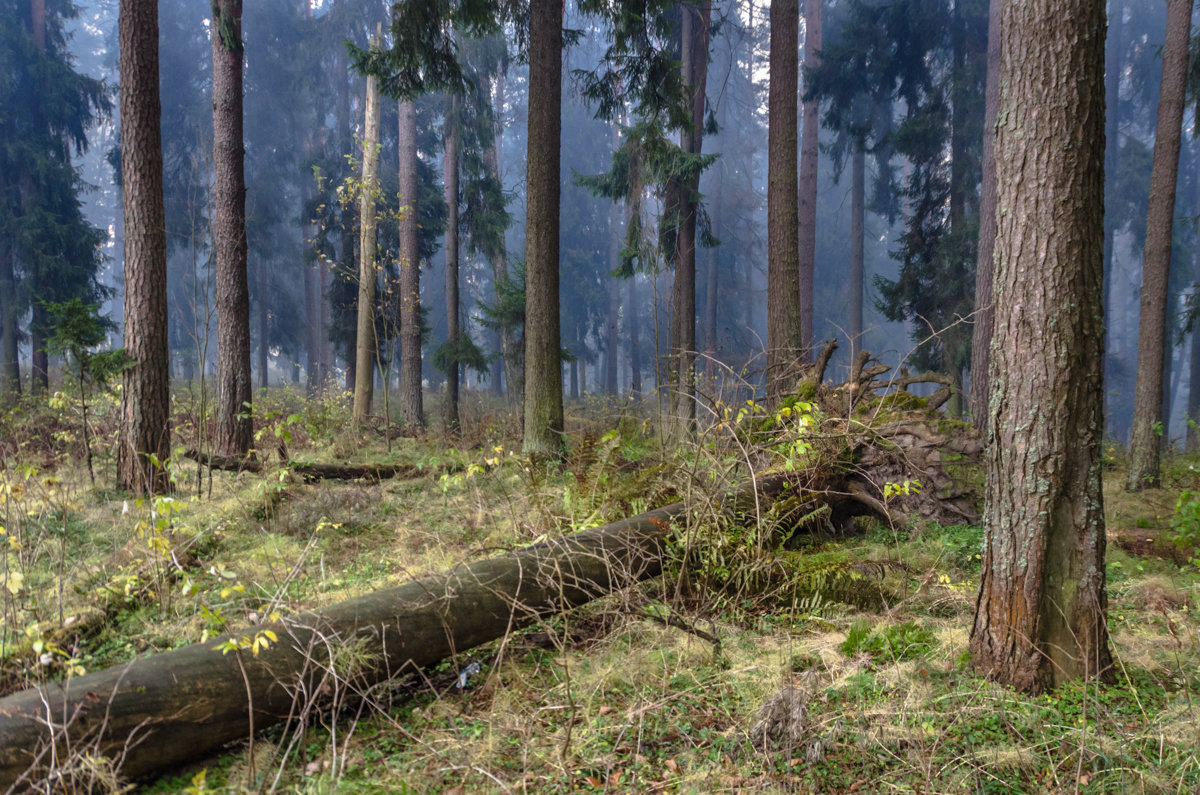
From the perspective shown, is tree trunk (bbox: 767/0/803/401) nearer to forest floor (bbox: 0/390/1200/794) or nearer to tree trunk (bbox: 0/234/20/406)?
forest floor (bbox: 0/390/1200/794)

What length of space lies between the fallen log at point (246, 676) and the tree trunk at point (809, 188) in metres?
13.2

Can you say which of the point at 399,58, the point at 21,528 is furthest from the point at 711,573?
the point at 399,58

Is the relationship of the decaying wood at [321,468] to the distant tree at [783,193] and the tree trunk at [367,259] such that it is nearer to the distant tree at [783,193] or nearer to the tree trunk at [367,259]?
the tree trunk at [367,259]

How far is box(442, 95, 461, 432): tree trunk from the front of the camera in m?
15.9

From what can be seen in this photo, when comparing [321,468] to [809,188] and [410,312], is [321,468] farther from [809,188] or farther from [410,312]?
[809,188]

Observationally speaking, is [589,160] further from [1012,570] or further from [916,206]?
[1012,570]

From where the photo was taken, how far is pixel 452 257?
16.9m

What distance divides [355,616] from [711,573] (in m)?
2.62

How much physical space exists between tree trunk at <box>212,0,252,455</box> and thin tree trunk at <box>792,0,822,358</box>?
11823mm

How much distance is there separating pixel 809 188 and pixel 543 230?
12738mm

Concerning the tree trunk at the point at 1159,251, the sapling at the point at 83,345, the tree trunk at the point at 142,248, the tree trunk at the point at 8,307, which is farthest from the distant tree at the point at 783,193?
the tree trunk at the point at 8,307

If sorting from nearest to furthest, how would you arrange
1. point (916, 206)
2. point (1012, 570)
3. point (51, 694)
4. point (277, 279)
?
1. point (51, 694)
2. point (1012, 570)
3. point (916, 206)
4. point (277, 279)

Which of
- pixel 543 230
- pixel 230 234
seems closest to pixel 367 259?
pixel 230 234

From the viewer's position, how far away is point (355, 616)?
139 inches
